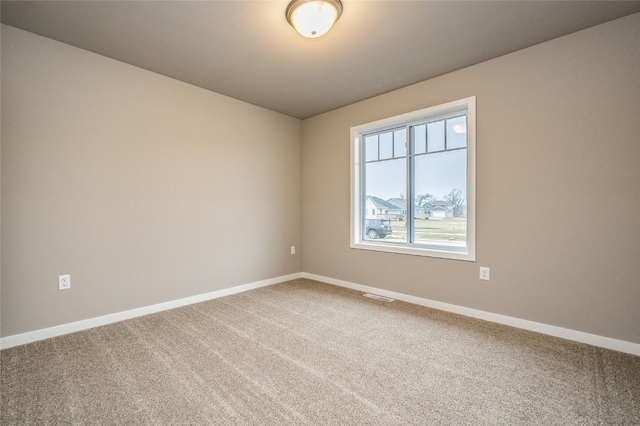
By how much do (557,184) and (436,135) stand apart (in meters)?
1.26

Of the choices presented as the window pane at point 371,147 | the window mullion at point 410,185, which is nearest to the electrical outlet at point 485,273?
the window mullion at point 410,185

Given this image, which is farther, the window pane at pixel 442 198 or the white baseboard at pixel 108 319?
the window pane at pixel 442 198

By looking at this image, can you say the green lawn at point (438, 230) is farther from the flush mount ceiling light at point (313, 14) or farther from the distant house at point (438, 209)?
the flush mount ceiling light at point (313, 14)

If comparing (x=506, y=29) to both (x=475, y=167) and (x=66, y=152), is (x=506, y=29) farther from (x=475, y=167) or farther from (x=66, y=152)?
(x=66, y=152)

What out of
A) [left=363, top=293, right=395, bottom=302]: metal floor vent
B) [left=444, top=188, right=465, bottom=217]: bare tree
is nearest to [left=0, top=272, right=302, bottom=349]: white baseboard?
[left=363, top=293, right=395, bottom=302]: metal floor vent

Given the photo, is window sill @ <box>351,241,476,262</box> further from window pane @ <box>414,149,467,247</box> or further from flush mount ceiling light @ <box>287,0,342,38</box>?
flush mount ceiling light @ <box>287,0,342,38</box>

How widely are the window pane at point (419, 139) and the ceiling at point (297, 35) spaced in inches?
20.9

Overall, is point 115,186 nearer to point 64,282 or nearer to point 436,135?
point 64,282

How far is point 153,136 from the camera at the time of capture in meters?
3.01

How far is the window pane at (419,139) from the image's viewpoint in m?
3.40

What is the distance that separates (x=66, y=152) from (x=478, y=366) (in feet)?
12.0

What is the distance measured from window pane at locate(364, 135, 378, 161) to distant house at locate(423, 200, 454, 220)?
1.00m

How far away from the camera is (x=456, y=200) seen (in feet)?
10.3

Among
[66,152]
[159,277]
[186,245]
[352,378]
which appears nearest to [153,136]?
[66,152]
